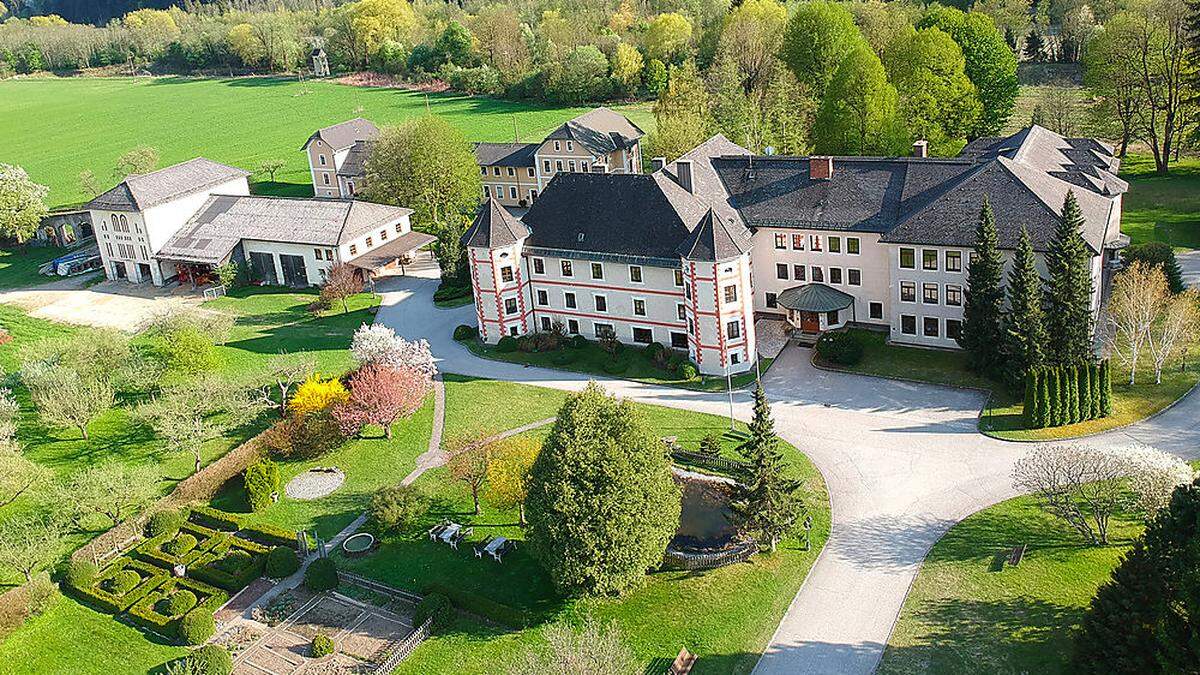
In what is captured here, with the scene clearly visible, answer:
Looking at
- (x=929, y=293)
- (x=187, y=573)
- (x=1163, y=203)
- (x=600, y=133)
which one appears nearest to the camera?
(x=187, y=573)

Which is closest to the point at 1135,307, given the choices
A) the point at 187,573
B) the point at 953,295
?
the point at 953,295

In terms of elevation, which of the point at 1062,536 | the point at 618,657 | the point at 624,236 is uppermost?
the point at 624,236

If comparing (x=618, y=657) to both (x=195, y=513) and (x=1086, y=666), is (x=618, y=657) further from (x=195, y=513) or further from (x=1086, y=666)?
(x=195, y=513)

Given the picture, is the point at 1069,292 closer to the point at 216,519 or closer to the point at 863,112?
the point at 863,112

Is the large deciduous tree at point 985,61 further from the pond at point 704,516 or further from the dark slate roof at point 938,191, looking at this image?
the pond at point 704,516

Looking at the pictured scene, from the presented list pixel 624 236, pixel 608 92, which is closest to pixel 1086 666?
pixel 624 236

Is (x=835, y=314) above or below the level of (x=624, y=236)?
below
